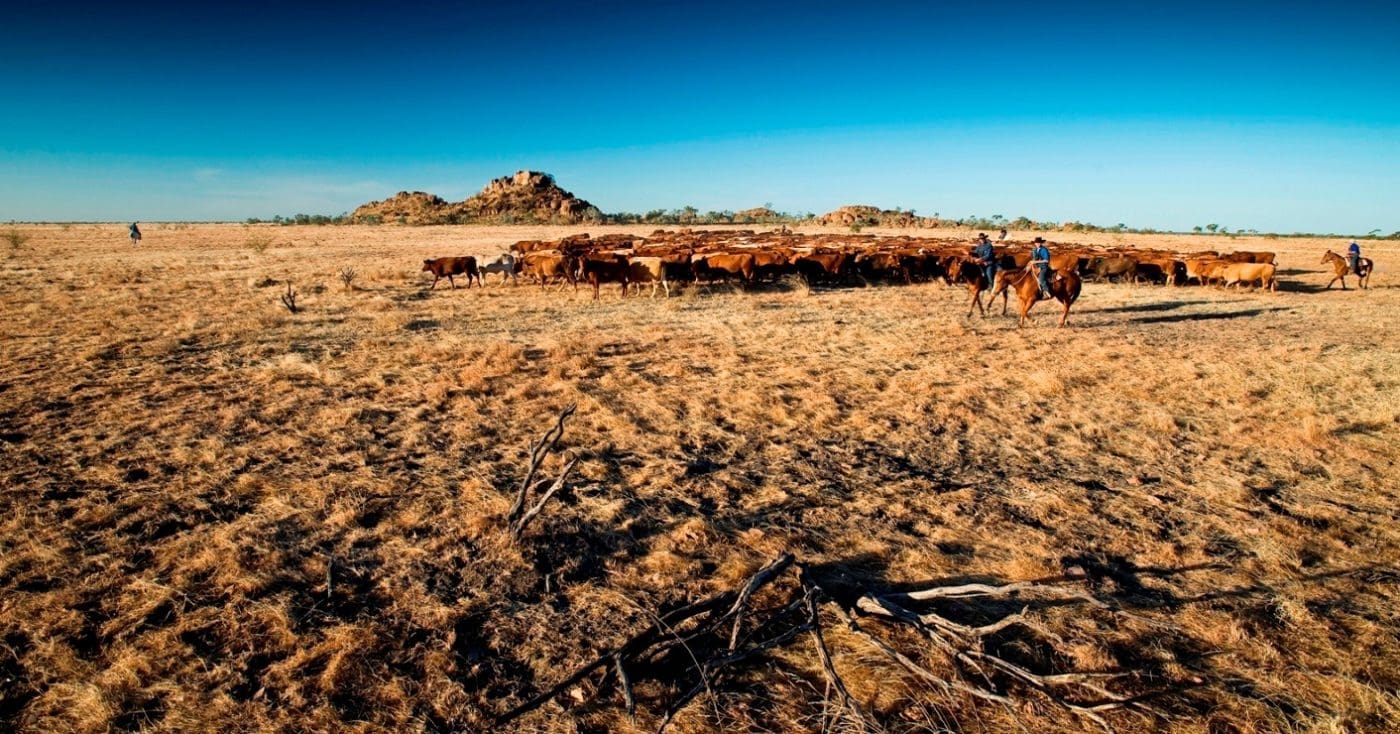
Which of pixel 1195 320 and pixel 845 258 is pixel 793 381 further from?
pixel 845 258

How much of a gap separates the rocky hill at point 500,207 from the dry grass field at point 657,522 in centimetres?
7384

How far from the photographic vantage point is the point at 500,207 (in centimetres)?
9081

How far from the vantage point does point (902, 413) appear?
7570 mm

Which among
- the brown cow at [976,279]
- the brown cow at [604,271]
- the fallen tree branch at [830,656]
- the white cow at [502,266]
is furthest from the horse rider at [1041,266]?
the white cow at [502,266]

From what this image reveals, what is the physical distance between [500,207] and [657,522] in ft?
307

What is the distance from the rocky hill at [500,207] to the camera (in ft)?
268

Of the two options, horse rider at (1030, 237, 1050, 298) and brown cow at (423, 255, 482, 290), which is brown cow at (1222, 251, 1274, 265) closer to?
horse rider at (1030, 237, 1050, 298)

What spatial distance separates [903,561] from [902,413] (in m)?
3.42

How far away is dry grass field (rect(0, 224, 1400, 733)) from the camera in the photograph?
10.3 ft

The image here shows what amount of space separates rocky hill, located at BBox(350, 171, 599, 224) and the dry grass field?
73.8 meters

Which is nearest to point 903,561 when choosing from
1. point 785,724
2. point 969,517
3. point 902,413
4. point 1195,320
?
point 969,517

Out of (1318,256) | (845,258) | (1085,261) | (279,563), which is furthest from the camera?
(1318,256)

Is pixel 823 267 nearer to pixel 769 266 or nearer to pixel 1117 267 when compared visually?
pixel 769 266

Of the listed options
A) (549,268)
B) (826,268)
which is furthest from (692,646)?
(826,268)
